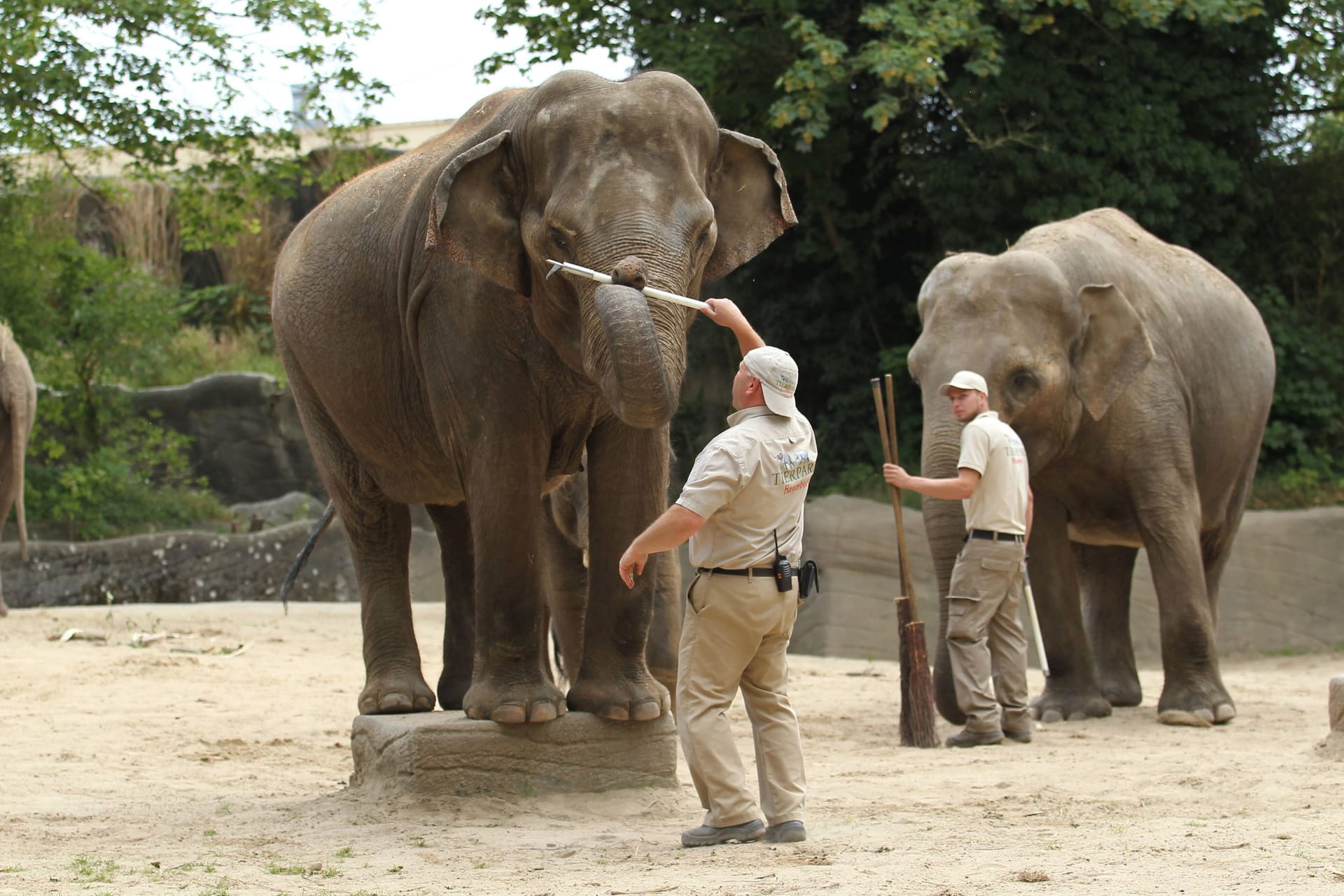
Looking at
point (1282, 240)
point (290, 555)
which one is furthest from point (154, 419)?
point (1282, 240)

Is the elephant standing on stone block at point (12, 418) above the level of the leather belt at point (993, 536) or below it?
above

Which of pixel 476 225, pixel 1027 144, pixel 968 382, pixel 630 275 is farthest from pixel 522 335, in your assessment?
pixel 1027 144

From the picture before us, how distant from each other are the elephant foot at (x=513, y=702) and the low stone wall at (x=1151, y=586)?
8.56 m

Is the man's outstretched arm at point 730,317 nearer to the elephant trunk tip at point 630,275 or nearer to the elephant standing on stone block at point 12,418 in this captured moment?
the elephant trunk tip at point 630,275

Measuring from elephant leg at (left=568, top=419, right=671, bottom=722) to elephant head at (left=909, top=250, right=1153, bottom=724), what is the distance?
297 centimetres

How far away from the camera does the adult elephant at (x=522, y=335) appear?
5.14 metres

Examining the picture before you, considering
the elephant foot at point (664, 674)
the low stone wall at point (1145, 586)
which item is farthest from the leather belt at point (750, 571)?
the low stone wall at point (1145, 586)

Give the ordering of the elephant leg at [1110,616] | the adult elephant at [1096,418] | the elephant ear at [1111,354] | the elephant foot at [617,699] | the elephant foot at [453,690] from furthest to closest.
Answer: the elephant leg at [1110,616] → the elephant ear at [1111,354] → the adult elephant at [1096,418] → the elephant foot at [453,690] → the elephant foot at [617,699]

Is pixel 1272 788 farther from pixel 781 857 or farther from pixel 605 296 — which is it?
pixel 605 296

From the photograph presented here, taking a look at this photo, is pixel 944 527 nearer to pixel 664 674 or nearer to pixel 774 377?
pixel 664 674

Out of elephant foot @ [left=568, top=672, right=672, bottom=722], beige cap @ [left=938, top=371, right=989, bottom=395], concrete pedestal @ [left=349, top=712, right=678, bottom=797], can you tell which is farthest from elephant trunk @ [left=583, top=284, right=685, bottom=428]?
beige cap @ [left=938, top=371, right=989, bottom=395]

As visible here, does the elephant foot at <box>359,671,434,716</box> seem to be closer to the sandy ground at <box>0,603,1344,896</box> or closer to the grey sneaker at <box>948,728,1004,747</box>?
the sandy ground at <box>0,603,1344,896</box>

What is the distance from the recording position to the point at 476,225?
217 inches

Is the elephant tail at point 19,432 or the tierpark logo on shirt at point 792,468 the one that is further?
the elephant tail at point 19,432
